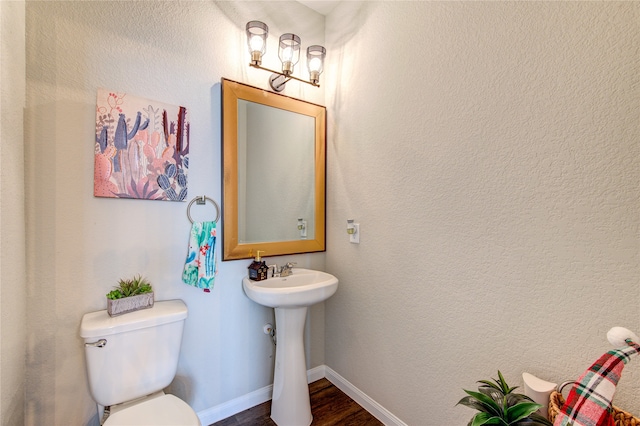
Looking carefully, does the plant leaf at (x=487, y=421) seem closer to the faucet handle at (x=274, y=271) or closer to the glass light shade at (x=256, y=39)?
the faucet handle at (x=274, y=271)

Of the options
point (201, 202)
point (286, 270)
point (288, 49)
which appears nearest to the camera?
point (201, 202)

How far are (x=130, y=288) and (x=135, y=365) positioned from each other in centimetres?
34

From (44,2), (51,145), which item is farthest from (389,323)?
(44,2)

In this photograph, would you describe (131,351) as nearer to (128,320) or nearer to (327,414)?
(128,320)

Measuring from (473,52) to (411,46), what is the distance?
36cm

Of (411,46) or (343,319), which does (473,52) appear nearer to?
(411,46)

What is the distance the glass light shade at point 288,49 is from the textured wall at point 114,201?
0.61 feet

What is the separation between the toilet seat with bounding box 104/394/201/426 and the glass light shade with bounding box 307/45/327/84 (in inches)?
72.4

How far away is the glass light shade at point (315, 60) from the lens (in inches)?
70.9

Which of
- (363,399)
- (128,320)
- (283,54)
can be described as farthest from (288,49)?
(363,399)

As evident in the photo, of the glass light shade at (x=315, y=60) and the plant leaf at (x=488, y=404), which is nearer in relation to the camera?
the plant leaf at (x=488, y=404)

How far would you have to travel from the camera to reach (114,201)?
136cm

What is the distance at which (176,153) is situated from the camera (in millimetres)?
1504

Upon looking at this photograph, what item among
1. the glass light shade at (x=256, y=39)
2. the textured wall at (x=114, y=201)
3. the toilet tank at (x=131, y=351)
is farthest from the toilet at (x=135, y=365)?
the glass light shade at (x=256, y=39)
